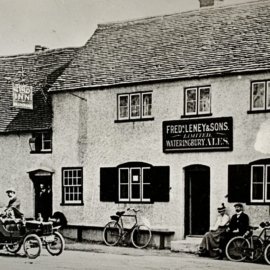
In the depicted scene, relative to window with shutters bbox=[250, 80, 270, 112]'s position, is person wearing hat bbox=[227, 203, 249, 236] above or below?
below

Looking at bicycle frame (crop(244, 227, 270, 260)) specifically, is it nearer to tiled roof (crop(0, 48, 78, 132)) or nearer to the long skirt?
the long skirt

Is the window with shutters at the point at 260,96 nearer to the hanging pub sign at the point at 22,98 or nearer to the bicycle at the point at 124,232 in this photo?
the bicycle at the point at 124,232

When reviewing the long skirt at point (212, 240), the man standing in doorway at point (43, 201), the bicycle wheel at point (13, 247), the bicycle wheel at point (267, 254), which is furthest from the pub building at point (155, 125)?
the bicycle wheel at point (13, 247)

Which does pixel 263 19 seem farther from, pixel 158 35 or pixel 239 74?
pixel 158 35

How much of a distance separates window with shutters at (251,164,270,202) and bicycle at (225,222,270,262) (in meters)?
0.37

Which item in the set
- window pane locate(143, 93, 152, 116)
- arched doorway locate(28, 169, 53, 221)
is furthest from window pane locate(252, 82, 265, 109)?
arched doorway locate(28, 169, 53, 221)

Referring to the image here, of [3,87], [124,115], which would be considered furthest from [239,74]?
[3,87]

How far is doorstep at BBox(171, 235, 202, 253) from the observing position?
792cm

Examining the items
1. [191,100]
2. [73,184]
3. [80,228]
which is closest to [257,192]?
[191,100]

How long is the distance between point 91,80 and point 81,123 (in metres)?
0.69

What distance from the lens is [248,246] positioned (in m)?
6.80

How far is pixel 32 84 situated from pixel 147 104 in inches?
83.9

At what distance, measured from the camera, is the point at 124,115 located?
29.2 feet

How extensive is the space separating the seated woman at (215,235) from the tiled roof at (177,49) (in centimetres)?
187
